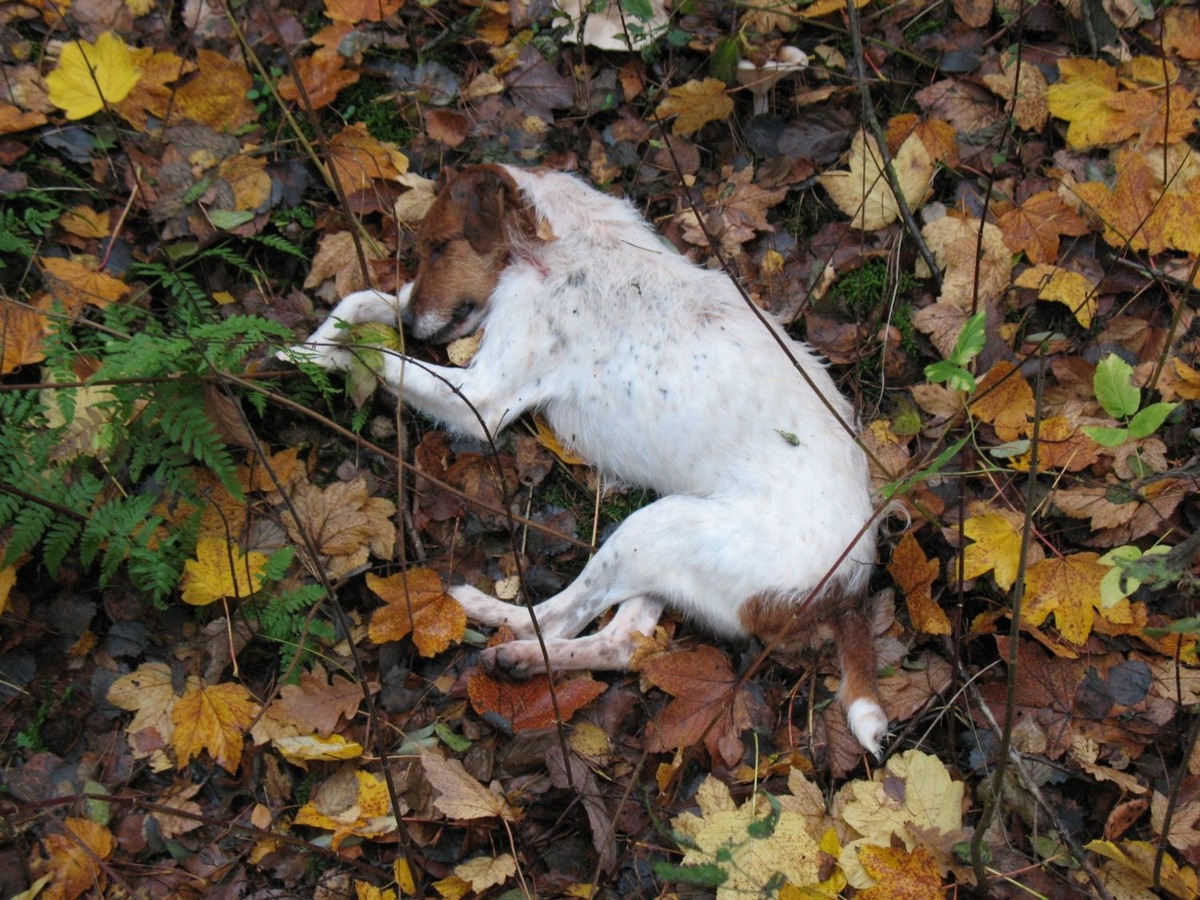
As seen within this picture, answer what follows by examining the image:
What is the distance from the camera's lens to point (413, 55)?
14.6ft

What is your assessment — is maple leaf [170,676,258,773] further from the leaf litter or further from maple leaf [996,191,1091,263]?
maple leaf [996,191,1091,263]

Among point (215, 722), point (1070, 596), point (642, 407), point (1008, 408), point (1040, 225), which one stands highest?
point (1040, 225)

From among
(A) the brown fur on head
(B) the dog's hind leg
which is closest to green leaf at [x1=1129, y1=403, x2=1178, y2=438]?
(B) the dog's hind leg

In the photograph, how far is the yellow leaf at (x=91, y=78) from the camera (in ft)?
12.1

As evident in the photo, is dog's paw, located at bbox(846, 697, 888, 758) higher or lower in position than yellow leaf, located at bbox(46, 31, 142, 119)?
lower

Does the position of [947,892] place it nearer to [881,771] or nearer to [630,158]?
[881,771]

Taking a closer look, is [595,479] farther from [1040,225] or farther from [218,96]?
[218,96]

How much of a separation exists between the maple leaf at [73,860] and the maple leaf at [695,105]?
3.50 m

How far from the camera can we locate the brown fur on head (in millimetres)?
3814

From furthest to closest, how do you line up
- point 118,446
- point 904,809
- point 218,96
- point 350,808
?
1. point 218,96
2. point 118,446
3. point 350,808
4. point 904,809

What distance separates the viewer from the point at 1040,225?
390 cm

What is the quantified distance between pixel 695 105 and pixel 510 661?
258cm

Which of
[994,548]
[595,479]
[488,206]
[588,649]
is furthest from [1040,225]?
[588,649]

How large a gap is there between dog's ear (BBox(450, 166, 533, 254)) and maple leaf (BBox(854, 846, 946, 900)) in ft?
8.55
